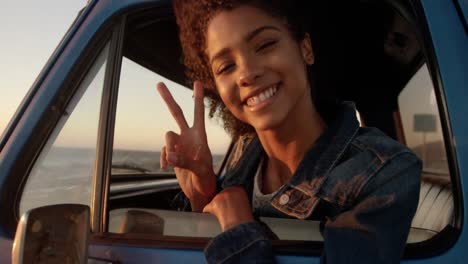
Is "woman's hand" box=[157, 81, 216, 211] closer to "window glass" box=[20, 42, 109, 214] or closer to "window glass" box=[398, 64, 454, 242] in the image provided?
"window glass" box=[20, 42, 109, 214]

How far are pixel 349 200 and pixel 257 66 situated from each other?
1.66ft

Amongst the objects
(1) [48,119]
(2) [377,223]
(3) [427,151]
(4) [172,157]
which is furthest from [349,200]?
(1) [48,119]

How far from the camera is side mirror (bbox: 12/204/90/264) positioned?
898 mm

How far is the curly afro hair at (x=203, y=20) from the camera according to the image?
4.95 feet

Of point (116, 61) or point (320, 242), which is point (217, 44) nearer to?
point (116, 61)

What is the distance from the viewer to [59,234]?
92cm

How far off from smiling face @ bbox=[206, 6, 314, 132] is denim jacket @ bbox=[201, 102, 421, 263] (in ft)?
0.59

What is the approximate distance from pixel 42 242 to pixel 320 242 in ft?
2.11

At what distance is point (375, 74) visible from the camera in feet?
8.17

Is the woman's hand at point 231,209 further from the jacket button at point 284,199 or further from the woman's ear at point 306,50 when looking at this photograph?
the woman's ear at point 306,50

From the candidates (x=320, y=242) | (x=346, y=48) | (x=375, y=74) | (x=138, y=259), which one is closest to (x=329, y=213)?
(x=320, y=242)

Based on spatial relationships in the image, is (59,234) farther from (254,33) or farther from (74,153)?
(254,33)

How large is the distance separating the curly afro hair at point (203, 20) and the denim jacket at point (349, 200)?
42cm

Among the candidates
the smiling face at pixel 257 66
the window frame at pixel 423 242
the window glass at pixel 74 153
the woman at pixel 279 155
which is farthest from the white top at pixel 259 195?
the window glass at pixel 74 153
